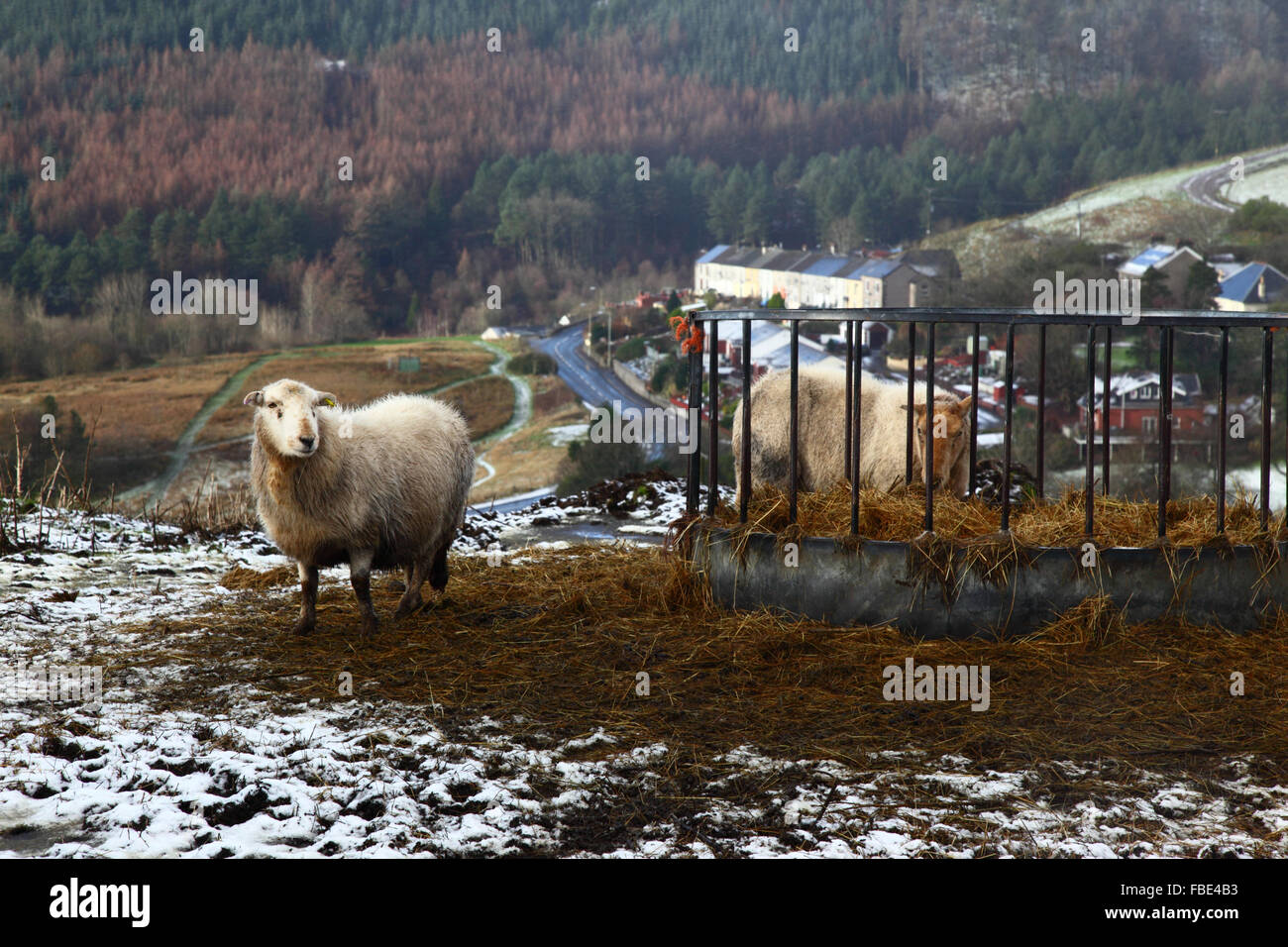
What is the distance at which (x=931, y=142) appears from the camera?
6259cm

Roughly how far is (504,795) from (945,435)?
5.10 metres

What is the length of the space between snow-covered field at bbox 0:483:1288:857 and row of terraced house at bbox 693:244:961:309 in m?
38.1

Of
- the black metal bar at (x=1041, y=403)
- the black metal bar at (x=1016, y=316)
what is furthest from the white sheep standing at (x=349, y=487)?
the black metal bar at (x=1041, y=403)

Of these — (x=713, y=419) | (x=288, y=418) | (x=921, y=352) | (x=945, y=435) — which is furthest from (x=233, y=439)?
(x=713, y=419)

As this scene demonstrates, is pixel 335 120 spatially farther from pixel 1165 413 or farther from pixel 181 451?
pixel 1165 413

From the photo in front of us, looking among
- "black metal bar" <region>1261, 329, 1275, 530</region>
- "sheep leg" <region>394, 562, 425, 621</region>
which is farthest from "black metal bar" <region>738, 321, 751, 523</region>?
"black metal bar" <region>1261, 329, 1275, 530</region>

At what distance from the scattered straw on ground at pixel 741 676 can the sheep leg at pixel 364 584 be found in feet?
0.42

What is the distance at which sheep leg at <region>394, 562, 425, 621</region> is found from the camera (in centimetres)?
754

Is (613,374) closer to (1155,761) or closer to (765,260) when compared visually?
(765,260)

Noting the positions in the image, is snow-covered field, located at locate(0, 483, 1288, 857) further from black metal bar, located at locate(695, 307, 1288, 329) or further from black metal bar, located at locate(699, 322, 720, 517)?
black metal bar, located at locate(695, 307, 1288, 329)

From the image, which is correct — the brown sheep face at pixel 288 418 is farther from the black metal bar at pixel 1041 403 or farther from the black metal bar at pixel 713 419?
the black metal bar at pixel 1041 403

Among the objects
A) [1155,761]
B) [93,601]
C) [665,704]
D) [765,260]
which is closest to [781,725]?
[665,704]

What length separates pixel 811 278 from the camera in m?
44.7

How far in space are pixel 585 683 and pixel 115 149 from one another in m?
43.8
